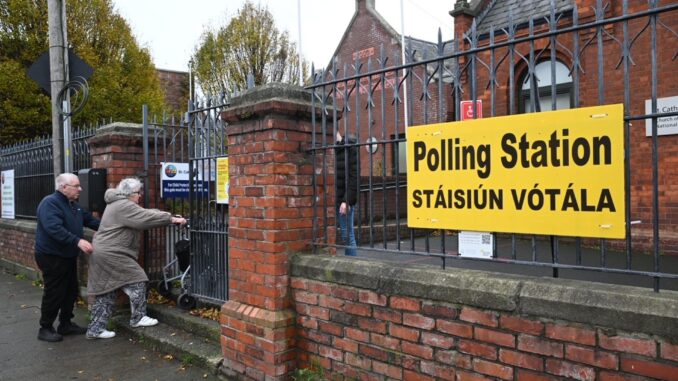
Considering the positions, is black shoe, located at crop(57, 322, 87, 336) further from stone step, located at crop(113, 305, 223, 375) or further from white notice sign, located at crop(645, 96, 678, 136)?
white notice sign, located at crop(645, 96, 678, 136)

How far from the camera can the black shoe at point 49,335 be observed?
16.3 feet

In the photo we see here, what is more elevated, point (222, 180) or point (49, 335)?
point (222, 180)

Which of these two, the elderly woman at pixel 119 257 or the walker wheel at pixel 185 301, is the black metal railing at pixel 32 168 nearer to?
the elderly woman at pixel 119 257

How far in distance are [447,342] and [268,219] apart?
1489 millimetres

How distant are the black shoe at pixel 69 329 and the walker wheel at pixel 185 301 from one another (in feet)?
3.43

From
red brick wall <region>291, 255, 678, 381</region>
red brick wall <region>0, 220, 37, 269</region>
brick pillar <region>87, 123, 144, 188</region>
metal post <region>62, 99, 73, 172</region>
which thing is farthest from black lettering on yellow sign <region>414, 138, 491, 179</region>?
red brick wall <region>0, 220, 37, 269</region>

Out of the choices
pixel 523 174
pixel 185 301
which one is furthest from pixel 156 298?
pixel 523 174

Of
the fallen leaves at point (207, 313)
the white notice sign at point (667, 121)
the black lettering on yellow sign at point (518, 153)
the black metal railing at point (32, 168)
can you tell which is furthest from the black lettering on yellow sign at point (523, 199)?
the black metal railing at point (32, 168)

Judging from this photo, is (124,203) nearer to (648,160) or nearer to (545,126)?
(545,126)

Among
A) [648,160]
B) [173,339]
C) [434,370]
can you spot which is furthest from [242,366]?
[648,160]

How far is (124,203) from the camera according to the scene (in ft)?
16.3

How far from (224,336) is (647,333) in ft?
9.65

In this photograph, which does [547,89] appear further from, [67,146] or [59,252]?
[59,252]

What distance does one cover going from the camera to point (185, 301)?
5.21m
